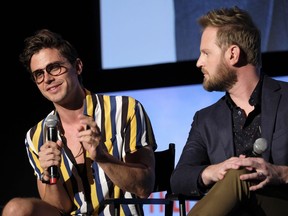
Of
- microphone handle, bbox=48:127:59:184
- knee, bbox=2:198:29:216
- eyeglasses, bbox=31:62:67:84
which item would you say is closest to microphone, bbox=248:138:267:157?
microphone handle, bbox=48:127:59:184

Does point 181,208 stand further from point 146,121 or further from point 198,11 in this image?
point 198,11

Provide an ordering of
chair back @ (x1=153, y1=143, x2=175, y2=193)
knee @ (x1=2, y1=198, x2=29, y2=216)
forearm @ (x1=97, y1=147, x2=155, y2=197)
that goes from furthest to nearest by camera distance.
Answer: chair back @ (x1=153, y1=143, x2=175, y2=193), forearm @ (x1=97, y1=147, x2=155, y2=197), knee @ (x1=2, y1=198, x2=29, y2=216)

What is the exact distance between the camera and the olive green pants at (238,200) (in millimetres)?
2232

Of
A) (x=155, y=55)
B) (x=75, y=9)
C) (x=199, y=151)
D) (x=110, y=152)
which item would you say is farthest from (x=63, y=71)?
(x=75, y=9)

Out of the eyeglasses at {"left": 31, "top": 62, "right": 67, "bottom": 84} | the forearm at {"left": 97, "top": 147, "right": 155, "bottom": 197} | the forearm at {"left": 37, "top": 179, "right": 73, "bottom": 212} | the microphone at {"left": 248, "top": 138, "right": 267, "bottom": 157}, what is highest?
the eyeglasses at {"left": 31, "top": 62, "right": 67, "bottom": 84}

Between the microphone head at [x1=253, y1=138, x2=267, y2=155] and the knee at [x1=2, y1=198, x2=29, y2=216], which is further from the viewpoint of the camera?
the knee at [x1=2, y1=198, x2=29, y2=216]

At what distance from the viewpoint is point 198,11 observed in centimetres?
452

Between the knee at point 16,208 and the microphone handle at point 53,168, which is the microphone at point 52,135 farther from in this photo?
the knee at point 16,208

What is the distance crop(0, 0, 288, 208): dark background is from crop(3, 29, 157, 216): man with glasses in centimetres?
166

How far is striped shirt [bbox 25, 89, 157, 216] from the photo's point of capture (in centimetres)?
302

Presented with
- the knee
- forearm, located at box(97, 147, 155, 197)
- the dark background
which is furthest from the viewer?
the dark background

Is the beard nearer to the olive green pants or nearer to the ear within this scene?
the ear

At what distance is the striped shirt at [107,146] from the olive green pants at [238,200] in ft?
2.60

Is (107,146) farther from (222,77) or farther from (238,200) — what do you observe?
(238,200)
